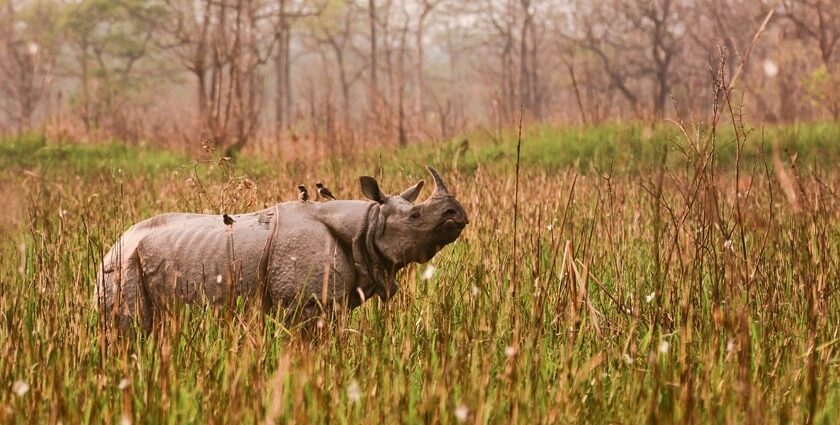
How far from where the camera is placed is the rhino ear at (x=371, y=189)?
2.78m

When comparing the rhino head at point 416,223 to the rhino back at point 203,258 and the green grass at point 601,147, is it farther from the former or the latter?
the green grass at point 601,147

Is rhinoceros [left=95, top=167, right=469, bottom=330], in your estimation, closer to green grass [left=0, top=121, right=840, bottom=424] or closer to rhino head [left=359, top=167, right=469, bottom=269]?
rhino head [left=359, top=167, right=469, bottom=269]

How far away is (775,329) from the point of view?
9.76 ft

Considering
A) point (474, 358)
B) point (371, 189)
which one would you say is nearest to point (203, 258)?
point (371, 189)

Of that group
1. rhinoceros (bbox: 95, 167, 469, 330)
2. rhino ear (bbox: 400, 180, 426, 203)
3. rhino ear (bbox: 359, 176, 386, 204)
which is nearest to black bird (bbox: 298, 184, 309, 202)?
rhinoceros (bbox: 95, 167, 469, 330)

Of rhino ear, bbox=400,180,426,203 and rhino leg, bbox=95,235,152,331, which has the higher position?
rhino ear, bbox=400,180,426,203

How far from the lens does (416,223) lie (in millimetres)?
2730

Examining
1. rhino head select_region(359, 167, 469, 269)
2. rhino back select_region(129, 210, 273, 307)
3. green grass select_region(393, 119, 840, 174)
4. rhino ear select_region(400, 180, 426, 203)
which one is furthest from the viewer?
green grass select_region(393, 119, 840, 174)

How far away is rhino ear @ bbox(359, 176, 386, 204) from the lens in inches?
109

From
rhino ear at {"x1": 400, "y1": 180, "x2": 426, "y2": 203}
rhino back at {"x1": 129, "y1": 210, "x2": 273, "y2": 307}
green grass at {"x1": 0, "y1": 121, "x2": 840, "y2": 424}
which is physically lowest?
green grass at {"x1": 0, "y1": 121, "x2": 840, "y2": 424}

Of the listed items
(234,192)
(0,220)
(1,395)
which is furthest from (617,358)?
(0,220)

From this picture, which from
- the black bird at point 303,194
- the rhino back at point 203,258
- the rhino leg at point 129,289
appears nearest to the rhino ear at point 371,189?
the black bird at point 303,194

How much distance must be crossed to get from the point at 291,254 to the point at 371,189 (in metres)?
0.33

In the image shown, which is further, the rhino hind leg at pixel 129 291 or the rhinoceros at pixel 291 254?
the rhino hind leg at pixel 129 291
